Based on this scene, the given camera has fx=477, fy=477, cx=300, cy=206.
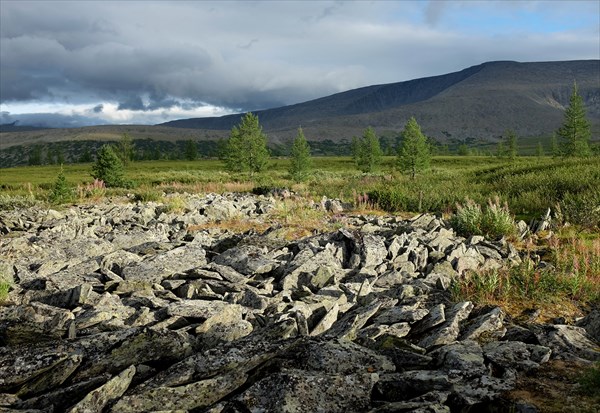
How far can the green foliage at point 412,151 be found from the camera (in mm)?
62469

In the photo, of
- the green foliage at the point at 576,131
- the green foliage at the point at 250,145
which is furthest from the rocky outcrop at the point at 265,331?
the green foliage at the point at 576,131

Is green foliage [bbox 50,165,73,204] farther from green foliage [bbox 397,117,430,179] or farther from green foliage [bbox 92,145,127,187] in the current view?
green foliage [bbox 397,117,430,179]

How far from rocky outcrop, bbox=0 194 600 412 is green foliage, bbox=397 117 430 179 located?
51.5 meters

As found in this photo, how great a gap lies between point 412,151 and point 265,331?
59.3 metres

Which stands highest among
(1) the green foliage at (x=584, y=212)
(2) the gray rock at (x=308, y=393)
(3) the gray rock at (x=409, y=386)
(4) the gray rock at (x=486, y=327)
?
(2) the gray rock at (x=308, y=393)

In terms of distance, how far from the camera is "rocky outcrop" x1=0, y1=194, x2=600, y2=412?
502cm

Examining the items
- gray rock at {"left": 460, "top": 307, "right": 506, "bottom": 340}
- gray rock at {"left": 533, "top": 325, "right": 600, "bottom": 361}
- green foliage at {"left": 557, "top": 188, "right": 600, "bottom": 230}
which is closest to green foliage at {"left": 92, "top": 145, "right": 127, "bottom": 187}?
green foliage at {"left": 557, "top": 188, "right": 600, "bottom": 230}

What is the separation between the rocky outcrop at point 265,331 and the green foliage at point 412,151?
51.5 metres

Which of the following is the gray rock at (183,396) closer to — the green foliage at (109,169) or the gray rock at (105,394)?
the gray rock at (105,394)

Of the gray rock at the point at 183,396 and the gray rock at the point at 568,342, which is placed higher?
the gray rock at the point at 183,396

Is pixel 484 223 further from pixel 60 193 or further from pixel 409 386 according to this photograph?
pixel 60 193

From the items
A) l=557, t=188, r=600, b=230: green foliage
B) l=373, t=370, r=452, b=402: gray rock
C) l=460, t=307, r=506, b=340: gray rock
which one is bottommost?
l=557, t=188, r=600, b=230: green foliage

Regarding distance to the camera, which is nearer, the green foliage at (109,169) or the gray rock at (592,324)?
the gray rock at (592,324)

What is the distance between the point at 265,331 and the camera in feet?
21.0
